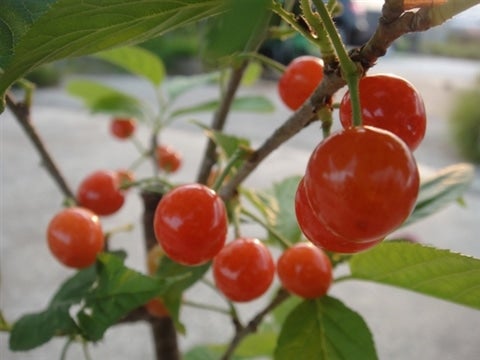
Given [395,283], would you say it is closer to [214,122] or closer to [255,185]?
[214,122]

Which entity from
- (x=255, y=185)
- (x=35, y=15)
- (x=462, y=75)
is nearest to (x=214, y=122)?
(x=35, y=15)

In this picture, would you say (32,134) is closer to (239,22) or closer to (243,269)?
(243,269)

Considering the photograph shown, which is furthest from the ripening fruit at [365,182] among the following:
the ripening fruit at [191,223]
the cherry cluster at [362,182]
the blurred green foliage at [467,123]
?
the blurred green foliage at [467,123]

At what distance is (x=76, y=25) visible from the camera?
20 cm

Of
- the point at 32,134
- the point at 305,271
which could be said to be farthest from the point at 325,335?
the point at 32,134

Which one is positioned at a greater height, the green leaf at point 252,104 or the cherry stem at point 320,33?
the cherry stem at point 320,33

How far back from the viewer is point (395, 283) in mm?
343

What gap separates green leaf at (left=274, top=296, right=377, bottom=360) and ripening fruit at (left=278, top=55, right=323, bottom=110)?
12cm

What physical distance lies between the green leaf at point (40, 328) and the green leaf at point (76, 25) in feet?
0.64

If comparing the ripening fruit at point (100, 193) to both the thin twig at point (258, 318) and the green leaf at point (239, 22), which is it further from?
the green leaf at point (239, 22)

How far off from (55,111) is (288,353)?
3669 mm

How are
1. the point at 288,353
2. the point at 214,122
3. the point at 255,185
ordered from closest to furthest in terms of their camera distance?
the point at 288,353 < the point at 214,122 < the point at 255,185

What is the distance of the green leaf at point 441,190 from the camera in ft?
1.42

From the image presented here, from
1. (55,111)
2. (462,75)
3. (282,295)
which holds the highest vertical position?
(282,295)
